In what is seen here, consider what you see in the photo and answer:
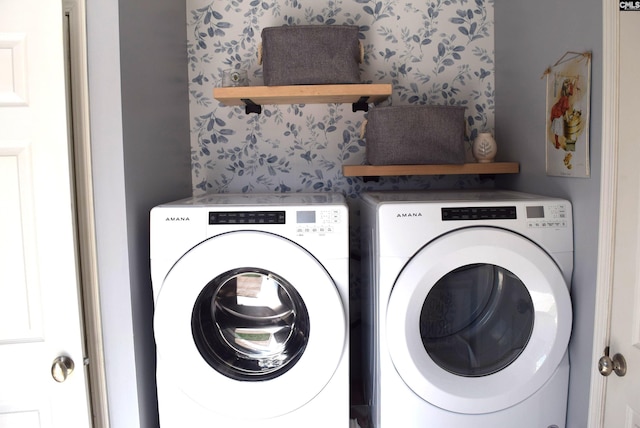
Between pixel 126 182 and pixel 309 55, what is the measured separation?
86 cm

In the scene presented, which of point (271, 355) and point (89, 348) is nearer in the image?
point (89, 348)

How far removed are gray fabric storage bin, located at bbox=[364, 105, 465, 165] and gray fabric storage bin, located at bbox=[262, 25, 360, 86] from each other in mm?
228

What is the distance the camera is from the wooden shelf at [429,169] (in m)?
1.97

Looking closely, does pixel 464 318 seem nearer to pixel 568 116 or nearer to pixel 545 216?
pixel 545 216

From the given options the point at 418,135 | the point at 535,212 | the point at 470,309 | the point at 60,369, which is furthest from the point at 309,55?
the point at 60,369

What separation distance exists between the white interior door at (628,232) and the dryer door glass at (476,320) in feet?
0.90

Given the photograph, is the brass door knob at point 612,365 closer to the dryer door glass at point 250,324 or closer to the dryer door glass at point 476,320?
the dryer door glass at point 476,320

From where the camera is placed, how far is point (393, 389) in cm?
152

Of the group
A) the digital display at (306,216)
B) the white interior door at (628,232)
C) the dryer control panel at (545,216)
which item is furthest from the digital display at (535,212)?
the digital display at (306,216)

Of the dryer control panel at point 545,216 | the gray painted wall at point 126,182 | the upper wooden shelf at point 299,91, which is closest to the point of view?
the gray painted wall at point 126,182

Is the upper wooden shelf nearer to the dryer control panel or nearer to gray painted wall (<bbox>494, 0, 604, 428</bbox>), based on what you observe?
gray painted wall (<bbox>494, 0, 604, 428</bbox>)

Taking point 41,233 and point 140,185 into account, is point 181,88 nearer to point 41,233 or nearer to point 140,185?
point 140,185

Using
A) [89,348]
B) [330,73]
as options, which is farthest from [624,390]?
[89,348]

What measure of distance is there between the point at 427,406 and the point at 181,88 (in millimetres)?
1600
